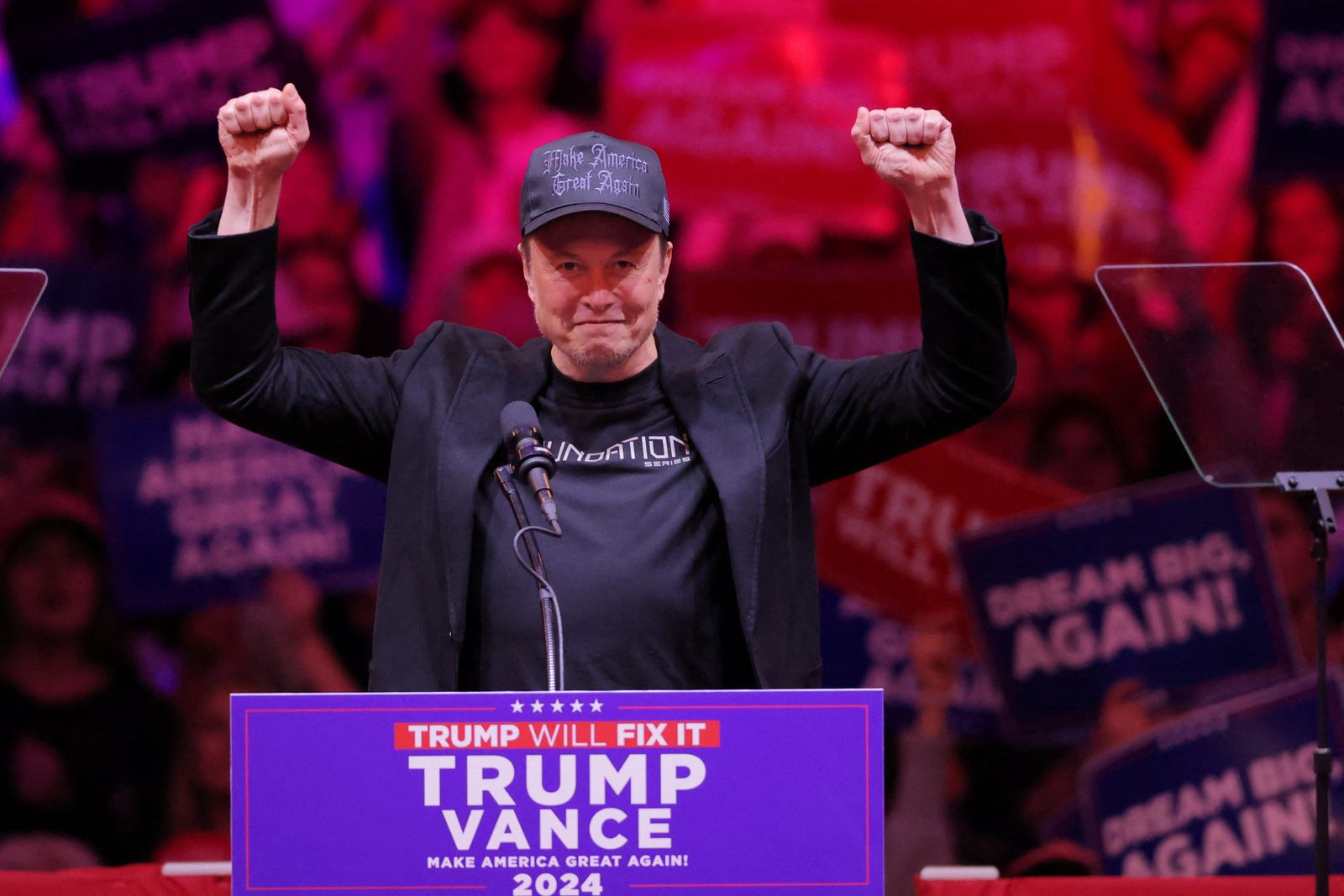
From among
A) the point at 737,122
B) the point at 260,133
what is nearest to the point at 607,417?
the point at 260,133

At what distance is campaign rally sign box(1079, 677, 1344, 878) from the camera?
13.8 feet

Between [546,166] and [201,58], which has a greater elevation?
[201,58]

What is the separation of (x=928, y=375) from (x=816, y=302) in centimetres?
246

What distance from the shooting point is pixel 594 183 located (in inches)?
76.2

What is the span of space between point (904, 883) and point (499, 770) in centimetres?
299

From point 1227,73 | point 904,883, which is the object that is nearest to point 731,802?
point 904,883

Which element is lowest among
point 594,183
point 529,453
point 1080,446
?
point 529,453

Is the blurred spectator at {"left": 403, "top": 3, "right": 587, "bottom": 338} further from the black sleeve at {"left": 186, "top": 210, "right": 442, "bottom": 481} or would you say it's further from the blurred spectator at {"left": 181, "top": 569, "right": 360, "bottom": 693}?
the black sleeve at {"left": 186, "top": 210, "right": 442, "bottom": 481}

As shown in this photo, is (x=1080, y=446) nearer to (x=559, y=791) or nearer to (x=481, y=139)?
(x=481, y=139)

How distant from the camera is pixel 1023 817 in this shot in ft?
14.1

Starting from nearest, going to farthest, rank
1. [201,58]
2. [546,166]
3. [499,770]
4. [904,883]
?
[499,770] < [546,166] < [904,883] < [201,58]

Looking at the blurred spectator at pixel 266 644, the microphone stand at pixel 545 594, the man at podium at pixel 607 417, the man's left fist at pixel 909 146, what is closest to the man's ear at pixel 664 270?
the man at podium at pixel 607 417

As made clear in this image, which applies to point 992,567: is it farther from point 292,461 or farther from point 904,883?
point 292,461

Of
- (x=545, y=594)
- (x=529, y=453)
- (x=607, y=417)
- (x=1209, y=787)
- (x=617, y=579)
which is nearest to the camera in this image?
(x=545, y=594)
